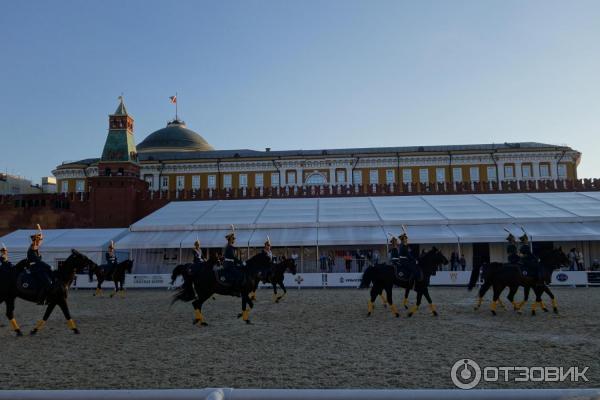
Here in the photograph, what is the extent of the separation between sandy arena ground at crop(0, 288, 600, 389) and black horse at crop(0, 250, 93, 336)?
15.6 inches

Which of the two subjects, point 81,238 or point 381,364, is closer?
point 381,364

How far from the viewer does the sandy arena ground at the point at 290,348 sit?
6.08 metres

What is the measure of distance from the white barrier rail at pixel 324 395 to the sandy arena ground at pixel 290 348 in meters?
3.42

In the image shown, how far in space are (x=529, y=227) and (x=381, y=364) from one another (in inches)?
785

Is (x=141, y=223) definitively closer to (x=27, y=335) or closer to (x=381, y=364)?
(x=27, y=335)

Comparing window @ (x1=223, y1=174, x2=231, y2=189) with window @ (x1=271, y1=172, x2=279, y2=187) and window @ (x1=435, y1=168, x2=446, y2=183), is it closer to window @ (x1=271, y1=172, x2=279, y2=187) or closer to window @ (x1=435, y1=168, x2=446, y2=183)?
window @ (x1=271, y1=172, x2=279, y2=187)

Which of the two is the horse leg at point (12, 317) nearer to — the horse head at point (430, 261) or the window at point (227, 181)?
the horse head at point (430, 261)

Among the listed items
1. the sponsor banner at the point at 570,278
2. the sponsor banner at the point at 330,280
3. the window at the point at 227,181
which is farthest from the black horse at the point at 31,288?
the window at the point at 227,181

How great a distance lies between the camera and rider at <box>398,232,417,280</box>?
1234 centimetres

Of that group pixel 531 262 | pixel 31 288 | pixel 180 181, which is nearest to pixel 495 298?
pixel 531 262

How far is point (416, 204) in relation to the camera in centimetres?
2939

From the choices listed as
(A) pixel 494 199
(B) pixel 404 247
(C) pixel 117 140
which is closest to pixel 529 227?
(A) pixel 494 199

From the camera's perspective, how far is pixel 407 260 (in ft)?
41.0

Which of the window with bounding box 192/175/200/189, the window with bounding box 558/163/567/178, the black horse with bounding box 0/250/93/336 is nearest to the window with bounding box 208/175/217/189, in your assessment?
the window with bounding box 192/175/200/189
